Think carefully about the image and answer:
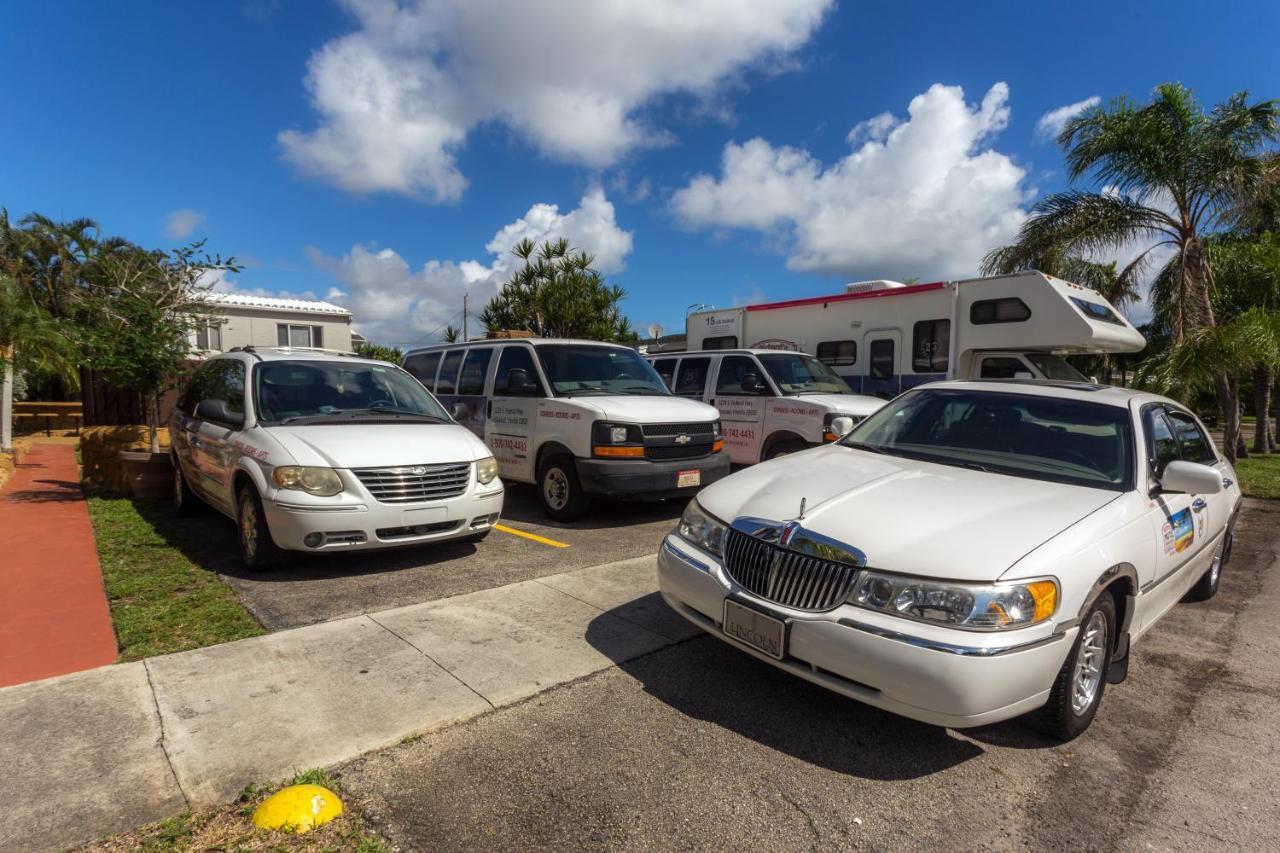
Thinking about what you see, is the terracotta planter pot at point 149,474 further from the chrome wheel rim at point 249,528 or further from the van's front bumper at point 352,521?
the van's front bumper at point 352,521

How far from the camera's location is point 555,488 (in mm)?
7520

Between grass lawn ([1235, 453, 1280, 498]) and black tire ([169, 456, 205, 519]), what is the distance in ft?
45.0

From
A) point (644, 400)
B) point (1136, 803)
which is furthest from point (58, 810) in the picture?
point (644, 400)

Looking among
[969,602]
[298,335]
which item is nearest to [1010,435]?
[969,602]

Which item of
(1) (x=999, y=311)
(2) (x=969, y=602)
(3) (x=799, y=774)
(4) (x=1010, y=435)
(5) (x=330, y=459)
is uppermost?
(1) (x=999, y=311)

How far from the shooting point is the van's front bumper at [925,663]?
8.93 feet

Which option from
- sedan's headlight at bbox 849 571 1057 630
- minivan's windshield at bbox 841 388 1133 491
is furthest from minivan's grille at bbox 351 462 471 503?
sedan's headlight at bbox 849 571 1057 630

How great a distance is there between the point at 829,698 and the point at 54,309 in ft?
114

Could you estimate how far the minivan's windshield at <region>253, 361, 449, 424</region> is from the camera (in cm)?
590

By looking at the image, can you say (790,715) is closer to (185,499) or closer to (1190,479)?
(1190,479)

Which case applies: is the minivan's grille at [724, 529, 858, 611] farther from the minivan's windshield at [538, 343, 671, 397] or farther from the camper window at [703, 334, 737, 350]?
the camper window at [703, 334, 737, 350]

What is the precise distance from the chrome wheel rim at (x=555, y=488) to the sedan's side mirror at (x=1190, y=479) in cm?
507

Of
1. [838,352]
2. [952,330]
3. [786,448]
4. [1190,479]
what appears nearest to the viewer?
[1190,479]

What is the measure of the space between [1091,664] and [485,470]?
4385mm
